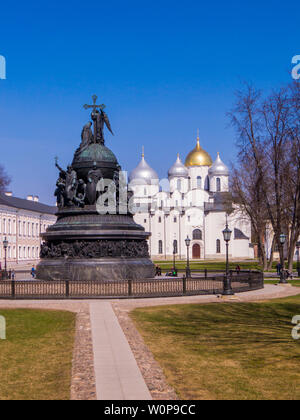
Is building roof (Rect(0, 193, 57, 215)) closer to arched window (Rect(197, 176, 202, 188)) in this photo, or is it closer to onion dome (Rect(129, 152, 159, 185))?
onion dome (Rect(129, 152, 159, 185))

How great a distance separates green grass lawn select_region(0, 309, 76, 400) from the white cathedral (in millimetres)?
76368

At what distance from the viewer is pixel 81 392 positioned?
26.5 feet

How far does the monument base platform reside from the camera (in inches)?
984

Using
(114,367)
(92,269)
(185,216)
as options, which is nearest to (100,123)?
(92,269)

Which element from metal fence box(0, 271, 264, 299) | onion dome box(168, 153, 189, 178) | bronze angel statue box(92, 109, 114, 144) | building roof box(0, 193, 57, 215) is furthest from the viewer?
onion dome box(168, 153, 189, 178)

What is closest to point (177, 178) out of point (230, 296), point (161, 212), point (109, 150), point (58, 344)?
point (161, 212)

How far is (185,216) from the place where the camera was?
323 ft

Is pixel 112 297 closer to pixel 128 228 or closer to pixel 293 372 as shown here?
pixel 128 228

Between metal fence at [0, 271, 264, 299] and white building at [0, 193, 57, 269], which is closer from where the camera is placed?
metal fence at [0, 271, 264, 299]

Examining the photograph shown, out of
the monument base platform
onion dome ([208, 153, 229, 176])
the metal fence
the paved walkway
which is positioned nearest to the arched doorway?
onion dome ([208, 153, 229, 176])

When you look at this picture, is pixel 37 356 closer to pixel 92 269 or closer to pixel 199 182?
pixel 92 269

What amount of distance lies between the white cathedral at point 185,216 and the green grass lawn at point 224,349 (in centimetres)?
7382

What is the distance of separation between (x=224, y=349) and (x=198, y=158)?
4027 inches

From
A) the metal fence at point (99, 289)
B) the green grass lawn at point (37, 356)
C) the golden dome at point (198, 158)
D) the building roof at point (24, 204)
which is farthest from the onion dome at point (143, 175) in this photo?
the green grass lawn at point (37, 356)
